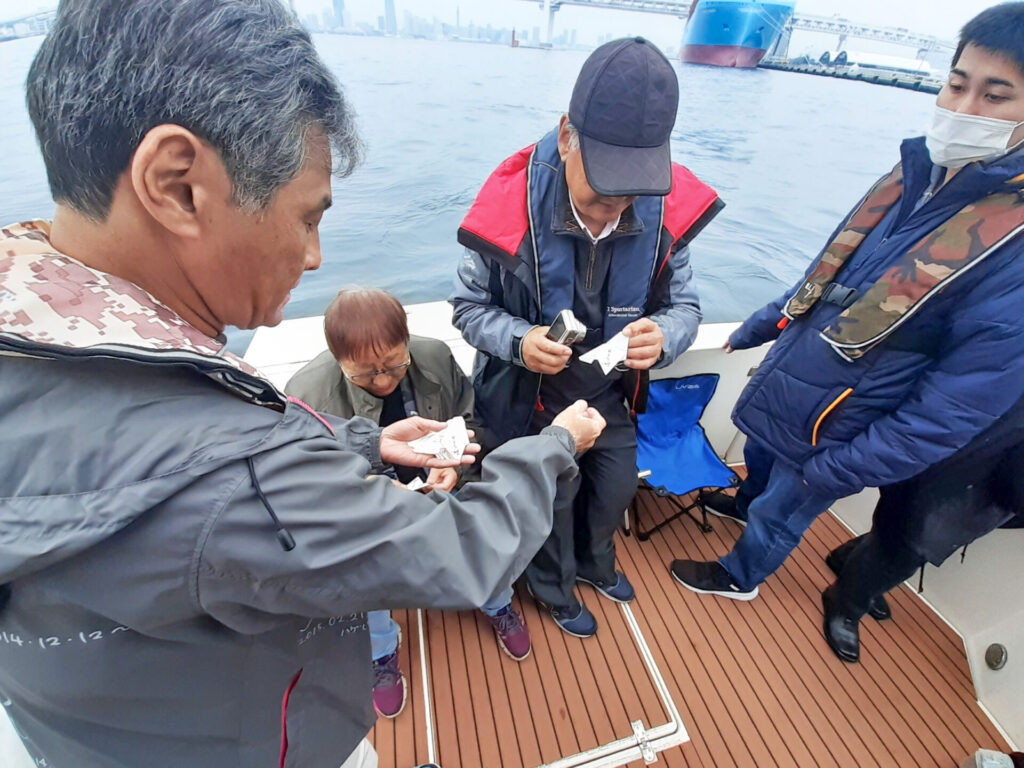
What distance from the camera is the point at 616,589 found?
213cm

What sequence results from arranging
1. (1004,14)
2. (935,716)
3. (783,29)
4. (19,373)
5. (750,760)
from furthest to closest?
(783,29) < (935,716) < (750,760) < (1004,14) < (19,373)

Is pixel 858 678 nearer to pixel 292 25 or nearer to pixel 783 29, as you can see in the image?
pixel 292 25

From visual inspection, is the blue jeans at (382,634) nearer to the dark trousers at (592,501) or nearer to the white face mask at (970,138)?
the dark trousers at (592,501)

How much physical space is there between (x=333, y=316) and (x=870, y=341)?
157cm

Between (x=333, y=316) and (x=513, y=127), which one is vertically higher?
(x=333, y=316)

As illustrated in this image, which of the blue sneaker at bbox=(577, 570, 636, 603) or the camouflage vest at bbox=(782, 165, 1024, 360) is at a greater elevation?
the camouflage vest at bbox=(782, 165, 1024, 360)

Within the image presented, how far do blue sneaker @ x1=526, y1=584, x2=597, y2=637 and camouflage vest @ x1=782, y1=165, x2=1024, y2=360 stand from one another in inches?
53.8

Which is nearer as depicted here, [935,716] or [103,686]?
[103,686]

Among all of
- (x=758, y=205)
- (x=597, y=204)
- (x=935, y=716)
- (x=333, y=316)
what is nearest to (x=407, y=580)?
(x=333, y=316)

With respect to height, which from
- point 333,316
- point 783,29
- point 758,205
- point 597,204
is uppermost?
point 783,29

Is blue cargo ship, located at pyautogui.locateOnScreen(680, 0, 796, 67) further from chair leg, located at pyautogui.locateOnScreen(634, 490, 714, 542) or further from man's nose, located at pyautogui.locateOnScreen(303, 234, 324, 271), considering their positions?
man's nose, located at pyautogui.locateOnScreen(303, 234, 324, 271)

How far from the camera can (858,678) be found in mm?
1956

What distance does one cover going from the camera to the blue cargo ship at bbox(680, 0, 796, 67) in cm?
1948

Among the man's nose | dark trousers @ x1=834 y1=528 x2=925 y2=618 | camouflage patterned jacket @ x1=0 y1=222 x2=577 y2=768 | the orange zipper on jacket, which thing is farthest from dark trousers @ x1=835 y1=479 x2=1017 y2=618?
the man's nose
